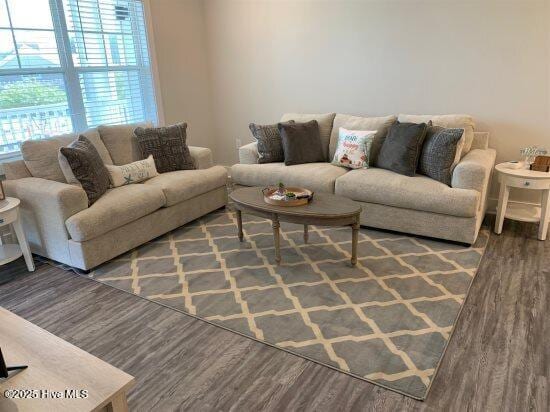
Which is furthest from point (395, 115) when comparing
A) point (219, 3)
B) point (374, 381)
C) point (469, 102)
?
point (374, 381)

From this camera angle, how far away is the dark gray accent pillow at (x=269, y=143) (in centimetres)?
429

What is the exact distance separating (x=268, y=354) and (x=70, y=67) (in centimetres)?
329

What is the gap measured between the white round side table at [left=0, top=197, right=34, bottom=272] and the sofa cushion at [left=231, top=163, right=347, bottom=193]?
1963 millimetres

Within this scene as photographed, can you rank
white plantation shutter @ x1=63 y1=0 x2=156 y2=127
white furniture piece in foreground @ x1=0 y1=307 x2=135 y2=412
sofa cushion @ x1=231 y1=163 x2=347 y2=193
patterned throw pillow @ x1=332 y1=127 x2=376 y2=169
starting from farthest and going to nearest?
white plantation shutter @ x1=63 y1=0 x2=156 y2=127
patterned throw pillow @ x1=332 y1=127 x2=376 y2=169
sofa cushion @ x1=231 y1=163 x2=347 y2=193
white furniture piece in foreground @ x1=0 y1=307 x2=135 y2=412

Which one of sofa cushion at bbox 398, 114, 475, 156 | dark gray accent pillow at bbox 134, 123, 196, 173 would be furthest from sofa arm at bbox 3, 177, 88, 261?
sofa cushion at bbox 398, 114, 475, 156

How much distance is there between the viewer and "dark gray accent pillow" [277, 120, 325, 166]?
13.7 ft

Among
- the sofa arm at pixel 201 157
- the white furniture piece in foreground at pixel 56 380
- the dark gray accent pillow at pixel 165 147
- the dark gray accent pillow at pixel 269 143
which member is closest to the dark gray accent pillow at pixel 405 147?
the dark gray accent pillow at pixel 269 143

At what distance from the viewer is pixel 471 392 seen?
1.92 meters

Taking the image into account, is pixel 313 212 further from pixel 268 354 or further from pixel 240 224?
pixel 268 354

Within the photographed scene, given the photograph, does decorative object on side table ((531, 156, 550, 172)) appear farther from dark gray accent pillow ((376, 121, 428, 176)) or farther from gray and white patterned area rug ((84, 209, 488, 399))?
dark gray accent pillow ((376, 121, 428, 176))

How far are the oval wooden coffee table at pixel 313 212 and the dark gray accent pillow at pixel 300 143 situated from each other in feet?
3.30

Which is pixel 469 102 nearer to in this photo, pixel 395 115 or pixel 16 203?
pixel 395 115

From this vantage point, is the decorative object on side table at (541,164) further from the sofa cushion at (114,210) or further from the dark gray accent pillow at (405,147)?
the sofa cushion at (114,210)

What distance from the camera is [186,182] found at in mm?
3779
